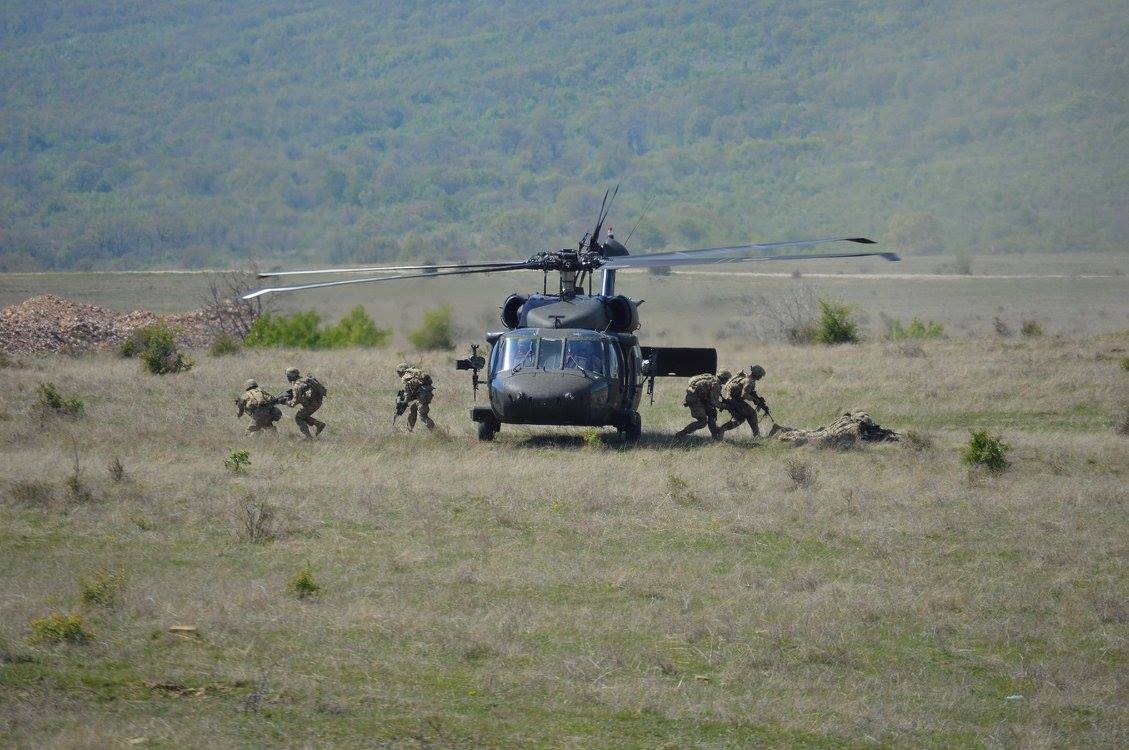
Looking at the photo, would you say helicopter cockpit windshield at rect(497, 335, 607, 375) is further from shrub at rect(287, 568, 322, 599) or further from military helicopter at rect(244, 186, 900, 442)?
shrub at rect(287, 568, 322, 599)

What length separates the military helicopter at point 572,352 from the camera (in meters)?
17.7

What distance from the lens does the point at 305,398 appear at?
746 inches

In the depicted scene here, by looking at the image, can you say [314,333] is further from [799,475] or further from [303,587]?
[303,587]

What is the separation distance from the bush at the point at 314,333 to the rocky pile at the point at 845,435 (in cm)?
2229

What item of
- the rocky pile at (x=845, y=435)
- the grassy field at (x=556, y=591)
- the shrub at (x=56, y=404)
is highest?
the shrub at (x=56, y=404)

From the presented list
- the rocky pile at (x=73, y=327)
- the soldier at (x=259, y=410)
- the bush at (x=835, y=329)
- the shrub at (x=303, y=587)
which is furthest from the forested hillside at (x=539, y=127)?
the shrub at (x=303, y=587)

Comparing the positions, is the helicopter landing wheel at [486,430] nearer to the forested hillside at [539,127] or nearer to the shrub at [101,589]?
the shrub at [101,589]

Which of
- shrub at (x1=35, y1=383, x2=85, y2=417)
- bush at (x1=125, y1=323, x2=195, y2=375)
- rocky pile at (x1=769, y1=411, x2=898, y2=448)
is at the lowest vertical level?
rocky pile at (x1=769, y1=411, x2=898, y2=448)

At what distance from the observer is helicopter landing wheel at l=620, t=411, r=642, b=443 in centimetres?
1912

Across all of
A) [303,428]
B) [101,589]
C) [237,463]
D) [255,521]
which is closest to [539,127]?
[303,428]

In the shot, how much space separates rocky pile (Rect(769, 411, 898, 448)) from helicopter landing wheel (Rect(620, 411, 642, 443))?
1979 mm

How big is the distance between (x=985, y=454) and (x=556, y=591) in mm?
8159

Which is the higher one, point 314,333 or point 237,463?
point 314,333

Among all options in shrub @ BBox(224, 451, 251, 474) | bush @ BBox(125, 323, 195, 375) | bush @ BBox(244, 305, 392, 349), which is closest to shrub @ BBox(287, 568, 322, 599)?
shrub @ BBox(224, 451, 251, 474)
